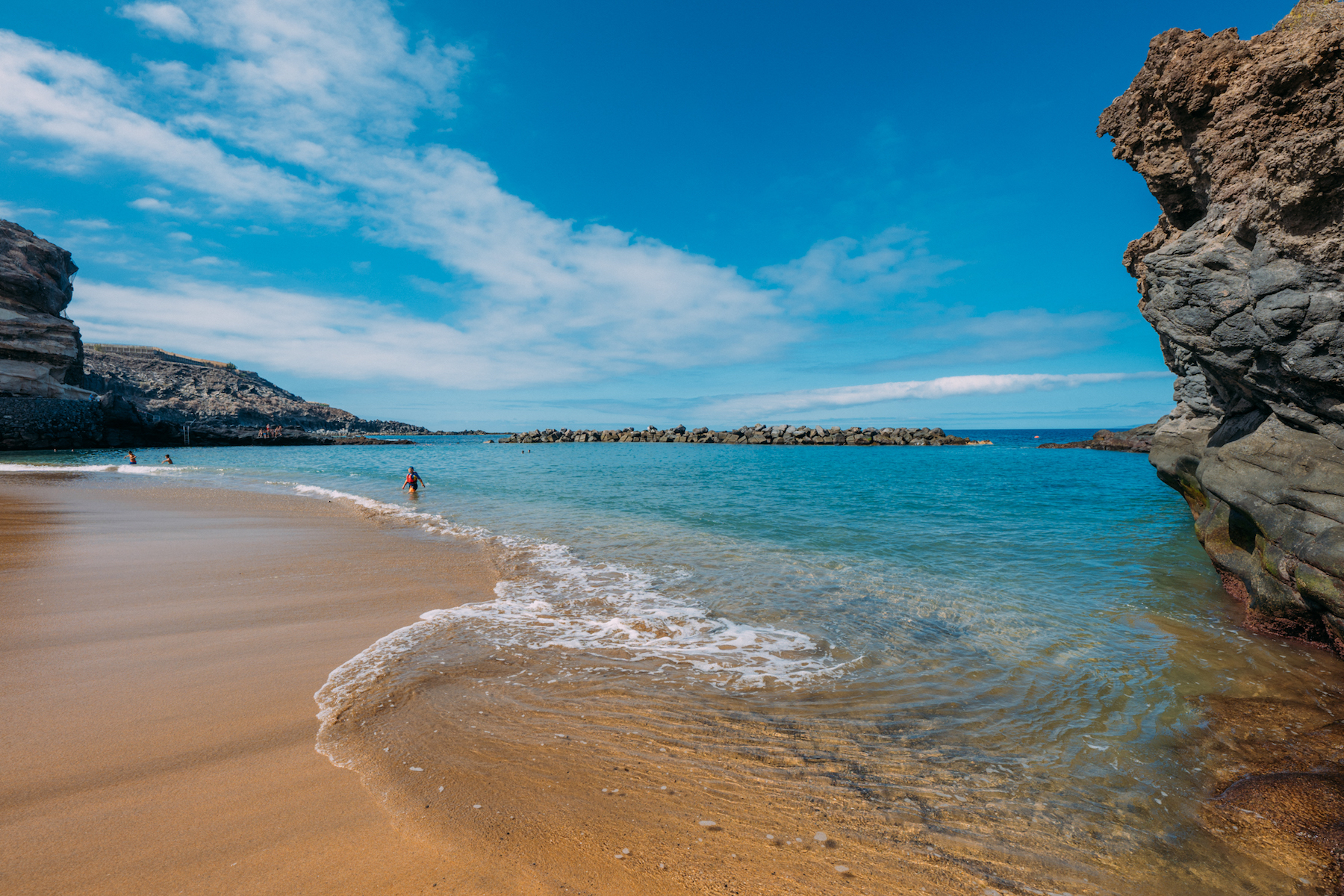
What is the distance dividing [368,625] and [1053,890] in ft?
21.8

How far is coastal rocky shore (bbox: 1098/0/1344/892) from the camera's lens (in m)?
4.56

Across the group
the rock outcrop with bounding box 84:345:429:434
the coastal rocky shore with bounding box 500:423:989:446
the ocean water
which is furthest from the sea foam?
the rock outcrop with bounding box 84:345:429:434

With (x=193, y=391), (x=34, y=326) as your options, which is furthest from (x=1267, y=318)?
(x=193, y=391)

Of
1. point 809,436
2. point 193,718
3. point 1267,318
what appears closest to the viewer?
point 193,718

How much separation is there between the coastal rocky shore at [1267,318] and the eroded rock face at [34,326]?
8499 cm

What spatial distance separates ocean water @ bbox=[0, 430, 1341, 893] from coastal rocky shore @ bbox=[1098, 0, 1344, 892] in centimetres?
43

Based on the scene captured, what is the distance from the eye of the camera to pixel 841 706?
15.5 ft

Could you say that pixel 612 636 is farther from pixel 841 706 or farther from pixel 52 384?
pixel 52 384

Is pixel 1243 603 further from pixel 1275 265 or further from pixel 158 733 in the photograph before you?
pixel 158 733

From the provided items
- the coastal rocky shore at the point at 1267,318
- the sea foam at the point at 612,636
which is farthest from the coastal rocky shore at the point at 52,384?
the coastal rocky shore at the point at 1267,318

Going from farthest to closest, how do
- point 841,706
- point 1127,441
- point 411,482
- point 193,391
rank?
point 193,391 < point 1127,441 < point 411,482 < point 841,706

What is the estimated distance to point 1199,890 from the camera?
9.09ft

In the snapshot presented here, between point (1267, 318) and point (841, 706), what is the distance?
6538 mm

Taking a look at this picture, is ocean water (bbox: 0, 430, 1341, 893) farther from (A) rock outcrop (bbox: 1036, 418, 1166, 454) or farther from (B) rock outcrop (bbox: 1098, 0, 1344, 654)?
(A) rock outcrop (bbox: 1036, 418, 1166, 454)
